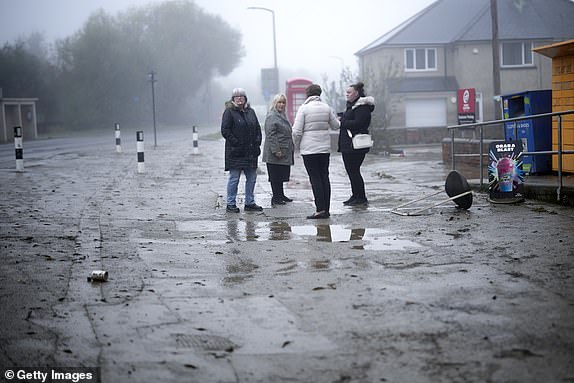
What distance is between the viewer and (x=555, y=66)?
51.1 ft

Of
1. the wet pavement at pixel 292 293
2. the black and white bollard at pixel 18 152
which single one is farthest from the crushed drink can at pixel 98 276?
the black and white bollard at pixel 18 152

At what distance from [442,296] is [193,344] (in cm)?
208

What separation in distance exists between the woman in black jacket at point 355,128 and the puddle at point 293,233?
86.0 inches

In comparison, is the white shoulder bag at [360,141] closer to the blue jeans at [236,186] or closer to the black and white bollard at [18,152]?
the blue jeans at [236,186]

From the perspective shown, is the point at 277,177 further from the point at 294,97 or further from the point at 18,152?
the point at 294,97

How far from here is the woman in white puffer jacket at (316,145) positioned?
11.5 m

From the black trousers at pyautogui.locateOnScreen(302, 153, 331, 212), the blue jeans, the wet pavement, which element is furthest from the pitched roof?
the black trousers at pyautogui.locateOnScreen(302, 153, 331, 212)

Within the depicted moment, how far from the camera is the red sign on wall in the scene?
2509 centimetres

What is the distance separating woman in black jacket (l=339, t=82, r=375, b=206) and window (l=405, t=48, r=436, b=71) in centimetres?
4368

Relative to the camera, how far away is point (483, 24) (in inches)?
2168

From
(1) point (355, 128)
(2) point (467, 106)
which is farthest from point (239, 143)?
(2) point (467, 106)

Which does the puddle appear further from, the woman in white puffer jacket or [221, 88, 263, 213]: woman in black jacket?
[221, 88, 263, 213]: woman in black jacket

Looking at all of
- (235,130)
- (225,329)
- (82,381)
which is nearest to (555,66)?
(235,130)
